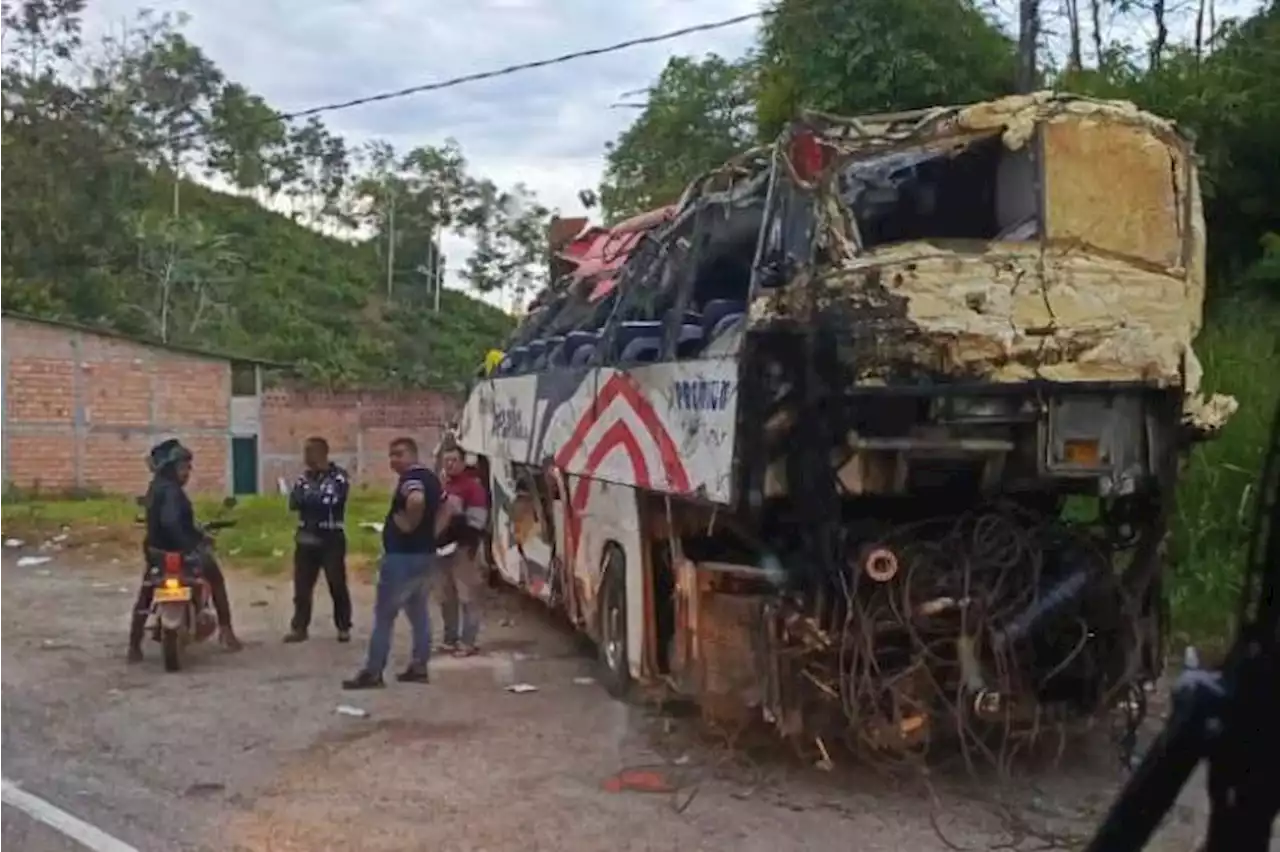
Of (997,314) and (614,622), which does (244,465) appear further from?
(997,314)

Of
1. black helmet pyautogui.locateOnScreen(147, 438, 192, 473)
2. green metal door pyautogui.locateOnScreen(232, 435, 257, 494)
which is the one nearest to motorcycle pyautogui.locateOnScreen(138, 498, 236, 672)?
black helmet pyautogui.locateOnScreen(147, 438, 192, 473)

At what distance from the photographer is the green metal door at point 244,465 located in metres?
33.3

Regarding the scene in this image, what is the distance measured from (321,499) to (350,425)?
23530 millimetres

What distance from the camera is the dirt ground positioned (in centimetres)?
710

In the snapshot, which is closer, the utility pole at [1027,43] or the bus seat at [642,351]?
the bus seat at [642,351]

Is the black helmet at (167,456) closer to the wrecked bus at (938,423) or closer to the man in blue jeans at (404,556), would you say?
the man in blue jeans at (404,556)

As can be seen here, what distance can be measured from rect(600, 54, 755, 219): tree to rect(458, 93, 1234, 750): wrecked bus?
17655 millimetres

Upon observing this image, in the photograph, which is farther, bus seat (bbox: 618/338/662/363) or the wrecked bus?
bus seat (bbox: 618/338/662/363)

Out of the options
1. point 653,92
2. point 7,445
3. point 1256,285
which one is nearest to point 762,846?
point 1256,285

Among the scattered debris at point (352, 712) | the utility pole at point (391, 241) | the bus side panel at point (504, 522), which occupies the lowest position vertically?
the scattered debris at point (352, 712)

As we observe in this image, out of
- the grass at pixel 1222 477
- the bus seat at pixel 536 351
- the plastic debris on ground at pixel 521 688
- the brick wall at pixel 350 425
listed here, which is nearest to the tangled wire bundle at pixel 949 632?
the grass at pixel 1222 477

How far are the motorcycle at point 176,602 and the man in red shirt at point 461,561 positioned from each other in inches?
65.2

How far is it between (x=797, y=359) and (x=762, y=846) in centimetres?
207

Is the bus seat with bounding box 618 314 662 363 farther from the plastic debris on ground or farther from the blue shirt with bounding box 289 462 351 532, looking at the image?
the blue shirt with bounding box 289 462 351 532
